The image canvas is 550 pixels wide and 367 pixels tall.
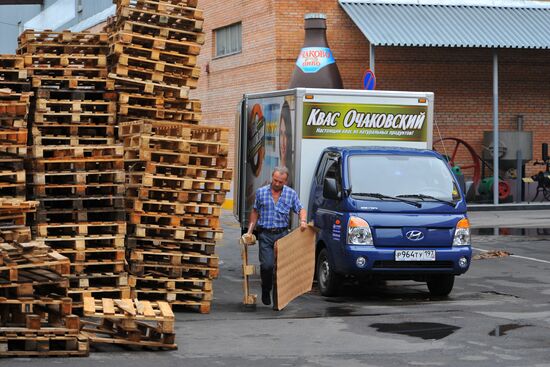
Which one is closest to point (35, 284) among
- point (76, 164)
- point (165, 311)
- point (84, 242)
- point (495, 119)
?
point (165, 311)

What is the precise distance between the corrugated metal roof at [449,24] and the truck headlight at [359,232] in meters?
14.4

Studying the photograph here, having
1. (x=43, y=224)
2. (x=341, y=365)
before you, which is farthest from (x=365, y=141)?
(x=341, y=365)

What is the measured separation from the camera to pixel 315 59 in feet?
96.4

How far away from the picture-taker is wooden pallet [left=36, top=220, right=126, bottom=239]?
531 inches

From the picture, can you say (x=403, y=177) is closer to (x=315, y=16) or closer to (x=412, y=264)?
(x=412, y=264)

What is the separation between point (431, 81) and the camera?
31.8 metres

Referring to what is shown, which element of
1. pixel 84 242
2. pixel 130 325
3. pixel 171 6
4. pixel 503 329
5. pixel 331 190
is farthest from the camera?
pixel 171 6

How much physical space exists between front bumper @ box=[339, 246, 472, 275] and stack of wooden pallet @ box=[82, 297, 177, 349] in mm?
3478

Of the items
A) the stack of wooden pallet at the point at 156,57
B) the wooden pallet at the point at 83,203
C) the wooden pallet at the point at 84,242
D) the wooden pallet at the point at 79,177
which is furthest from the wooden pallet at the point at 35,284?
the stack of wooden pallet at the point at 156,57

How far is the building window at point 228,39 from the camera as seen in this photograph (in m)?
34.1

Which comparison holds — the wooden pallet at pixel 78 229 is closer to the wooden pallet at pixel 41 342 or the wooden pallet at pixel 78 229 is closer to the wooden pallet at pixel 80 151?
the wooden pallet at pixel 80 151

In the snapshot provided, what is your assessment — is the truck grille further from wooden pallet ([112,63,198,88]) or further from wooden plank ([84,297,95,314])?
wooden plank ([84,297,95,314])

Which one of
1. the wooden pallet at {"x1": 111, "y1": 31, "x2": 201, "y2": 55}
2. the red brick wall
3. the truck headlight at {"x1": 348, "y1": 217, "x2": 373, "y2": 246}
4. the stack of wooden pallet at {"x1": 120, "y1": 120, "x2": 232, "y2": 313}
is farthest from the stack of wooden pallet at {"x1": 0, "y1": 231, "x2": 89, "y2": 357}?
the red brick wall

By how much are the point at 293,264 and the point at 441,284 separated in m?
2.32
